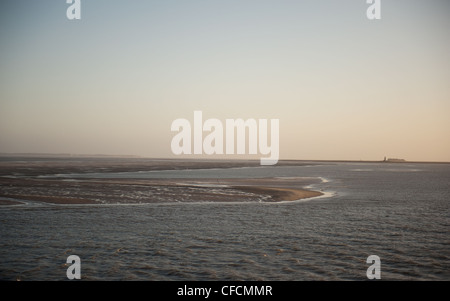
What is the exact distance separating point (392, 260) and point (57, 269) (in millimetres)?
11493

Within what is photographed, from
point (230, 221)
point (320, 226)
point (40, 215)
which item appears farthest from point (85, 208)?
point (320, 226)

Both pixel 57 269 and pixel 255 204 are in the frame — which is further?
pixel 255 204

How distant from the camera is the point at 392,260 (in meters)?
13.3

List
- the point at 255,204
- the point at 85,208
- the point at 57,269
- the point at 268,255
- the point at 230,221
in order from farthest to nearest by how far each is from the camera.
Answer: the point at 255,204
the point at 85,208
the point at 230,221
the point at 268,255
the point at 57,269

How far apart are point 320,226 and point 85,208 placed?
15053 millimetres

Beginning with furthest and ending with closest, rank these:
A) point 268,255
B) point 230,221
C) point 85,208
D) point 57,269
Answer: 1. point 85,208
2. point 230,221
3. point 268,255
4. point 57,269

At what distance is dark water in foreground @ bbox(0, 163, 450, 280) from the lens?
39.2 feet

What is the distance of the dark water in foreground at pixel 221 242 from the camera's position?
1195 centimetres

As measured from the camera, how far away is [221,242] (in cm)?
1578
